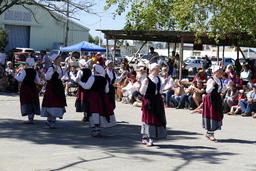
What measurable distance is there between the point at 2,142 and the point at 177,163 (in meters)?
3.56

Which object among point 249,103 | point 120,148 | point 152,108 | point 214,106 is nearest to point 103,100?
point 152,108

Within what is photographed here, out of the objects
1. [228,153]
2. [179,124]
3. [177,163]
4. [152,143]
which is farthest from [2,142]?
[179,124]

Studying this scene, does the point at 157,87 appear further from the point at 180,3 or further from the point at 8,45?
the point at 8,45

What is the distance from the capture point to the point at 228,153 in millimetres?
8852

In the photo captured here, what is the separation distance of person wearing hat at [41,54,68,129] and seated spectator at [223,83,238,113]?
19.9 ft

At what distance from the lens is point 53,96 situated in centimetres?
1108

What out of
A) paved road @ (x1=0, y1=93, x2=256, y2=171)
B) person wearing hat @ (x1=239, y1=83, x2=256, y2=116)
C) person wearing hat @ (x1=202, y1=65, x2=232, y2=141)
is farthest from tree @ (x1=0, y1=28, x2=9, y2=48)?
person wearing hat @ (x1=202, y1=65, x2=232, y2=141)

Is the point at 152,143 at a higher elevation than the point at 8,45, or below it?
below

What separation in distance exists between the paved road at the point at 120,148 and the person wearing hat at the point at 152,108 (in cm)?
30

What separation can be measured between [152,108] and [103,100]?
1272 millimetres

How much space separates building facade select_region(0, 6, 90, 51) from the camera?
169ft

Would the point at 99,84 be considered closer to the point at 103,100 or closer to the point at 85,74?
the point at 103,100

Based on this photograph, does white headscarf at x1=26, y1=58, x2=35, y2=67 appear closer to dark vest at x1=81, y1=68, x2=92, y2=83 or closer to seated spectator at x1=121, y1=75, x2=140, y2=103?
dark vest at x1=81, y1=68, x2=92, y2=83

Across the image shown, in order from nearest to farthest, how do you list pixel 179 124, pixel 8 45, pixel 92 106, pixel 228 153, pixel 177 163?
pixel 177 163, pixel 228 153, pixel 92 106, pixel 179 124, pixel 8 45
